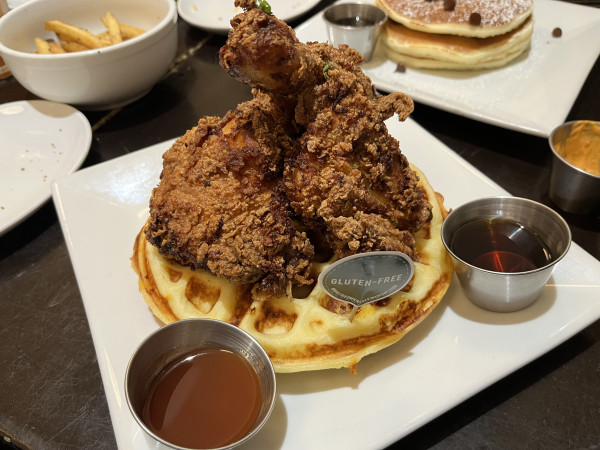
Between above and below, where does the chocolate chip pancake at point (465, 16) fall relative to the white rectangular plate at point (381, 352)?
above

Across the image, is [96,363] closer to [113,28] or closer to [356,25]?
[113,28]

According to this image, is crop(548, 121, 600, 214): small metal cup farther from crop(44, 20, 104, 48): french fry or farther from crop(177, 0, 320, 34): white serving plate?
crop(44, 20, 104, 48): french fry

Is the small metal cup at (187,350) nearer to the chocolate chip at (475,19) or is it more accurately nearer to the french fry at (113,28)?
the french fry at (113,28)

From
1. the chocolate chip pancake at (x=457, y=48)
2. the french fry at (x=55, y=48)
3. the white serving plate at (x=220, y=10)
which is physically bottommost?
the chocolate chip pancake at (x=457, y=48)

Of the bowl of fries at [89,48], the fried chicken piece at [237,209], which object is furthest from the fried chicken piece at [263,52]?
the bowl of fries at [89,48]

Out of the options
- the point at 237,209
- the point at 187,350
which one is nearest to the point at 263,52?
the point at 237,209

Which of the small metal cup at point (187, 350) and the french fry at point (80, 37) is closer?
the small metal cup at point (187, 350)

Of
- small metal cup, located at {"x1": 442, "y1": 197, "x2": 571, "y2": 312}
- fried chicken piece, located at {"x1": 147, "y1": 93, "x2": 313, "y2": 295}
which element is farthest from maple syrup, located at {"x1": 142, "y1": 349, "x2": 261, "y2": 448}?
small metal cup, located at {"x1": 442, "y1": 197, "x2": 571, "y2": 312}

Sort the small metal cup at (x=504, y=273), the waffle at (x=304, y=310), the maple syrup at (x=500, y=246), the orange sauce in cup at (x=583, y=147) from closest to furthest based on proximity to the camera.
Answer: the waffle at (x=304, y=310), the small metal cup at (x=504, y=273), the maple syrup at (x=500, y=246), the orange sauce in cup at (x=583, y=147)
